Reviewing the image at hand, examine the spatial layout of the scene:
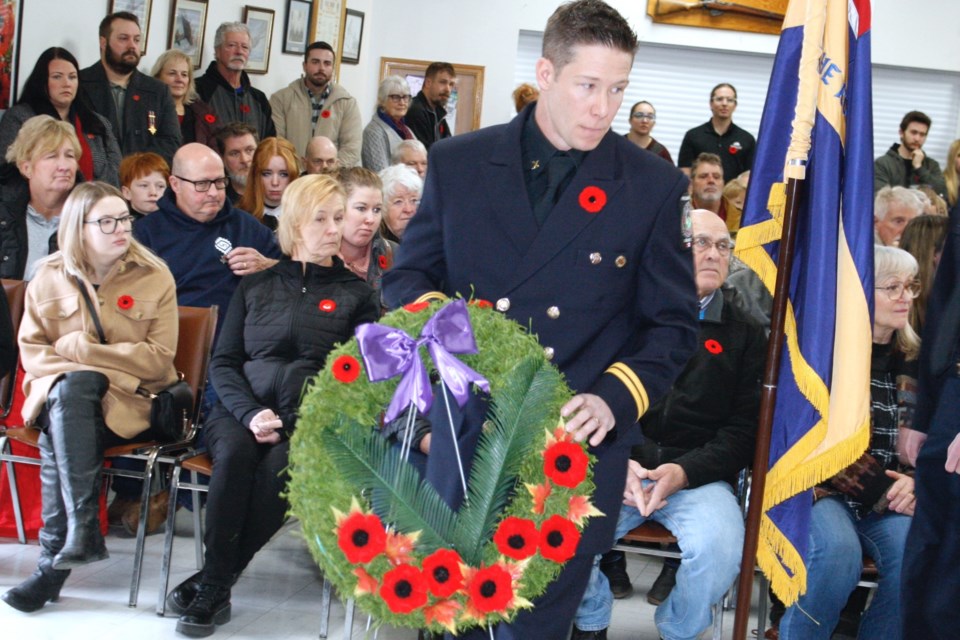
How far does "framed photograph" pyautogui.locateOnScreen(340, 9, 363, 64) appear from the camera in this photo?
31.5ft

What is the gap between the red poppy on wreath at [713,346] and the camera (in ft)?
11.5

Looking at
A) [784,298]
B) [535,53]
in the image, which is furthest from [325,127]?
[784,298]

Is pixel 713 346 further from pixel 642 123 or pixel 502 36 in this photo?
pixel 502 36

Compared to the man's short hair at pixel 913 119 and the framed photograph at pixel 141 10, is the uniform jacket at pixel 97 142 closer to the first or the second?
the framed photograph at pixel 141 10

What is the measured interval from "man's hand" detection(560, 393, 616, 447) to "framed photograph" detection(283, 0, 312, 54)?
708 centimetres

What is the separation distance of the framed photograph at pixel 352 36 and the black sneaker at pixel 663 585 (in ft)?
21.3

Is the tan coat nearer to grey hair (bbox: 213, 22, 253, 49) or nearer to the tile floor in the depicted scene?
the tile floor

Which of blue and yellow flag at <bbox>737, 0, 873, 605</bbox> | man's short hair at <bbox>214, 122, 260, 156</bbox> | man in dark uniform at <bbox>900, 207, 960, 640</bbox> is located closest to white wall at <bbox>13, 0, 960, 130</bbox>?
man's short hair at <bbox>214, 122, 260, 156</bbox>

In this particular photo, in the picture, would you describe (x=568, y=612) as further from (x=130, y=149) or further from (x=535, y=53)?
(x=535, y=53)

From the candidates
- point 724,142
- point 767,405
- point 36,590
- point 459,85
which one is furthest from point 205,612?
point 459,85

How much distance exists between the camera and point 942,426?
2969mm

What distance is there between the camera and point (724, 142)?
8711mm

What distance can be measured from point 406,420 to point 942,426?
1624 millimetres

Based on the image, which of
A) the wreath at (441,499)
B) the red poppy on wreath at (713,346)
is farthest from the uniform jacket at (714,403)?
the wreath at (441,499)
